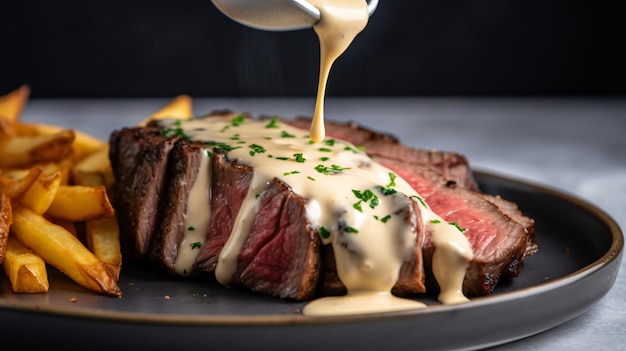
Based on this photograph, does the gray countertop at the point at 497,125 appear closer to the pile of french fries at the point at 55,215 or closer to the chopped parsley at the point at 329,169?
the chopped parsley at the point at 329,169

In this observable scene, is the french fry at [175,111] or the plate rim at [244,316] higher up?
the french fry at [175,111]

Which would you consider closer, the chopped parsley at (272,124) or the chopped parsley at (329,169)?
the chopped parsley at (329,169)

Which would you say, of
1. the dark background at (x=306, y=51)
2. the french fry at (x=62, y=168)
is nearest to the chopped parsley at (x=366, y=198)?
the french fry at (x=62, y=168)

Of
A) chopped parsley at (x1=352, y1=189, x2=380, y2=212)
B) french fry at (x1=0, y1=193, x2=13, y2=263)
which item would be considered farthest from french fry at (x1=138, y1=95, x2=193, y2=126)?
chopped parsley at (x1=352, y1=189, x2=380, y2=212)

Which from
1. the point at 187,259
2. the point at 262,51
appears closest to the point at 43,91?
the point at 262,51

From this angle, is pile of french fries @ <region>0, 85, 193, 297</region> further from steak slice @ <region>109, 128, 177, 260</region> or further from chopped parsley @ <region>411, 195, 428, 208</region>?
chopped parsley @ <region>411, 195, 428, 208</region>

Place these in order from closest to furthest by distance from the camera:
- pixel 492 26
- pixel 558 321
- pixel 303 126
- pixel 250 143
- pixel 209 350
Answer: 1. pixel 209 350
2. pixel 558 321
3. pixel 250 143
4. pixel 303 126
5. pixel 492 26

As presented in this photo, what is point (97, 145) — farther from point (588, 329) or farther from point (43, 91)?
point (43, 91)
